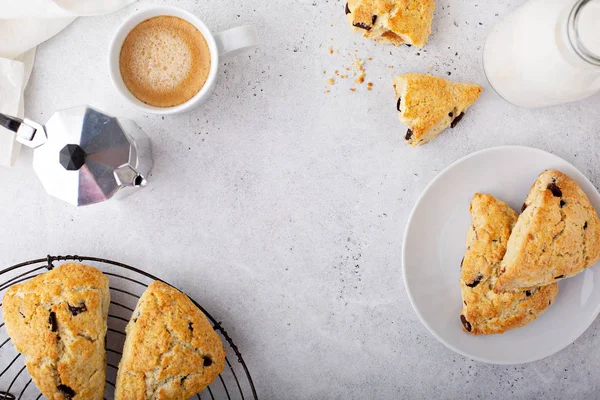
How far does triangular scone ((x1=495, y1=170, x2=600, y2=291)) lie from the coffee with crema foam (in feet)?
3.36

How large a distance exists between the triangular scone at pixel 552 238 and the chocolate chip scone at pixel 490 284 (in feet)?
0.11

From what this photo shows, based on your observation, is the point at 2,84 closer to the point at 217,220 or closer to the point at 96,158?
the point at 96,158

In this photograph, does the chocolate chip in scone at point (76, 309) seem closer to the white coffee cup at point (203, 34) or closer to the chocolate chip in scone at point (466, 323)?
the white coffee cup at point (203, 34)

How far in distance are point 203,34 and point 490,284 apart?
1.13 metres

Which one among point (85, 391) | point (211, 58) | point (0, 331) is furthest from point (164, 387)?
point (211, 58)

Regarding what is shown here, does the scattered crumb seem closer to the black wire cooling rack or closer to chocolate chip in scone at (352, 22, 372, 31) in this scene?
chocolate chip in scone at (352, 22, 372, 31)

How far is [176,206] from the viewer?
184cm

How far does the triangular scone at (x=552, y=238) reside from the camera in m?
1.57

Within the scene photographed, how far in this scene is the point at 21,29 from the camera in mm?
1797

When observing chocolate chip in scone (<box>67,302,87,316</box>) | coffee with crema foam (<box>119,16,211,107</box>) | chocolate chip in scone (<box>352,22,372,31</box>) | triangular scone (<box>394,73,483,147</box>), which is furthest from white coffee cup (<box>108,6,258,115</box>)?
chocolate chip in scone (<box>67,302,87,316</box>)

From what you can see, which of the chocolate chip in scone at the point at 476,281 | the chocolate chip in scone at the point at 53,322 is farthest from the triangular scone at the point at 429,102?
the chocolate chip in scone at the point at 53,322

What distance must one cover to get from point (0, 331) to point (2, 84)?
0.80m

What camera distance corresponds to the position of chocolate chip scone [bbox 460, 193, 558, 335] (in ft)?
5.43

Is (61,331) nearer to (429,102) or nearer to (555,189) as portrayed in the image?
(429,102)
